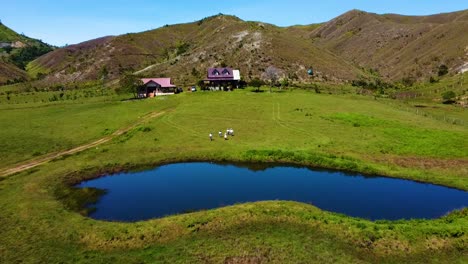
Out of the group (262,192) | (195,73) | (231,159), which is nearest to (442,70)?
(195,73)

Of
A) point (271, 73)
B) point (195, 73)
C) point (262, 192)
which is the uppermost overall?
point (195, 73)

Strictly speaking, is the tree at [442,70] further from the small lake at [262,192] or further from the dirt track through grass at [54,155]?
the dirt track through grass at [54,155]

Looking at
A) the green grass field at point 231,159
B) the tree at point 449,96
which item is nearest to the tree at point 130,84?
the green grass field at point 231,159

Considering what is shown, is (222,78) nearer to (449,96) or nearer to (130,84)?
(130,84)

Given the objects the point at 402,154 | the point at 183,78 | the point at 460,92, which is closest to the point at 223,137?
the point at 402,154

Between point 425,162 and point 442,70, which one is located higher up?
point 442,70

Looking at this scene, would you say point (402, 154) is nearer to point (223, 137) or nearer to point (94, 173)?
point (223, 137)
